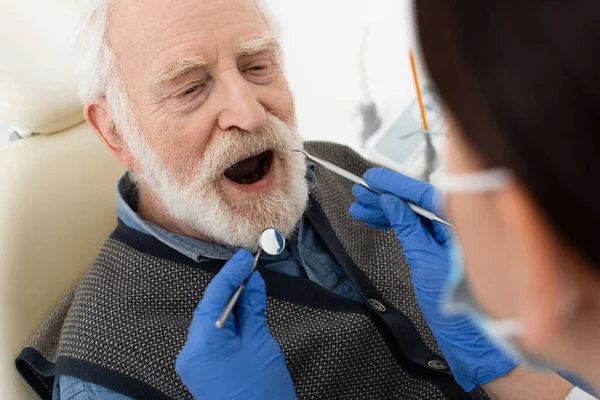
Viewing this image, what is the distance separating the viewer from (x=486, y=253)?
19.4 inches

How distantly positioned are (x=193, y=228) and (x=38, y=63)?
0.48 meters

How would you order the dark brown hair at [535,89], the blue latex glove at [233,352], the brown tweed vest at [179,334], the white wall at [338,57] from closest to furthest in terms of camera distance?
the dark brown hair at [535,89] < the blue latex glove at [233,352] < the brown tweed vest at [179,334] < the white wall at [338,57]

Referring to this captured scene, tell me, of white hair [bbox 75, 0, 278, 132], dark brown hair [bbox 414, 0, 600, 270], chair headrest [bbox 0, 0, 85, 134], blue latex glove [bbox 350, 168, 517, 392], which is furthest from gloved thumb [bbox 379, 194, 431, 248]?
chair headrest [bbox 0, 0, 85, 134]

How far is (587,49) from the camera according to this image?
0.33m

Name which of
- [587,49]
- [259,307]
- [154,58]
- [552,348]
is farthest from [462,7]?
[154,58]

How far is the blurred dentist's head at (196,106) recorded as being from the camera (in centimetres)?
96

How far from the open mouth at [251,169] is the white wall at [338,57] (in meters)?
0.93

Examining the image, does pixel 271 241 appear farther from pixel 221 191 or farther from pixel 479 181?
pixel 479 181

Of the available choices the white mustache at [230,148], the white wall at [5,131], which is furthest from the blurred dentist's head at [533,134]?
the white wall at [5,131]

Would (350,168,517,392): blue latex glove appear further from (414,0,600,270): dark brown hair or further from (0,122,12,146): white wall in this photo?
(0,122,12,146): white wall

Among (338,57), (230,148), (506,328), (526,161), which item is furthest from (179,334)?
(338,57)

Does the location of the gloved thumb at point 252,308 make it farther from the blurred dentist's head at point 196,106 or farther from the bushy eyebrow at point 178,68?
the bushy eyebrow at point 178,68

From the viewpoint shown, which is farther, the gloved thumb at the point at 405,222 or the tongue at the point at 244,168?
the tongue at the point at 244,168

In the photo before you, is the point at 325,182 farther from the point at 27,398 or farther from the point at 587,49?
the point at 587,49
